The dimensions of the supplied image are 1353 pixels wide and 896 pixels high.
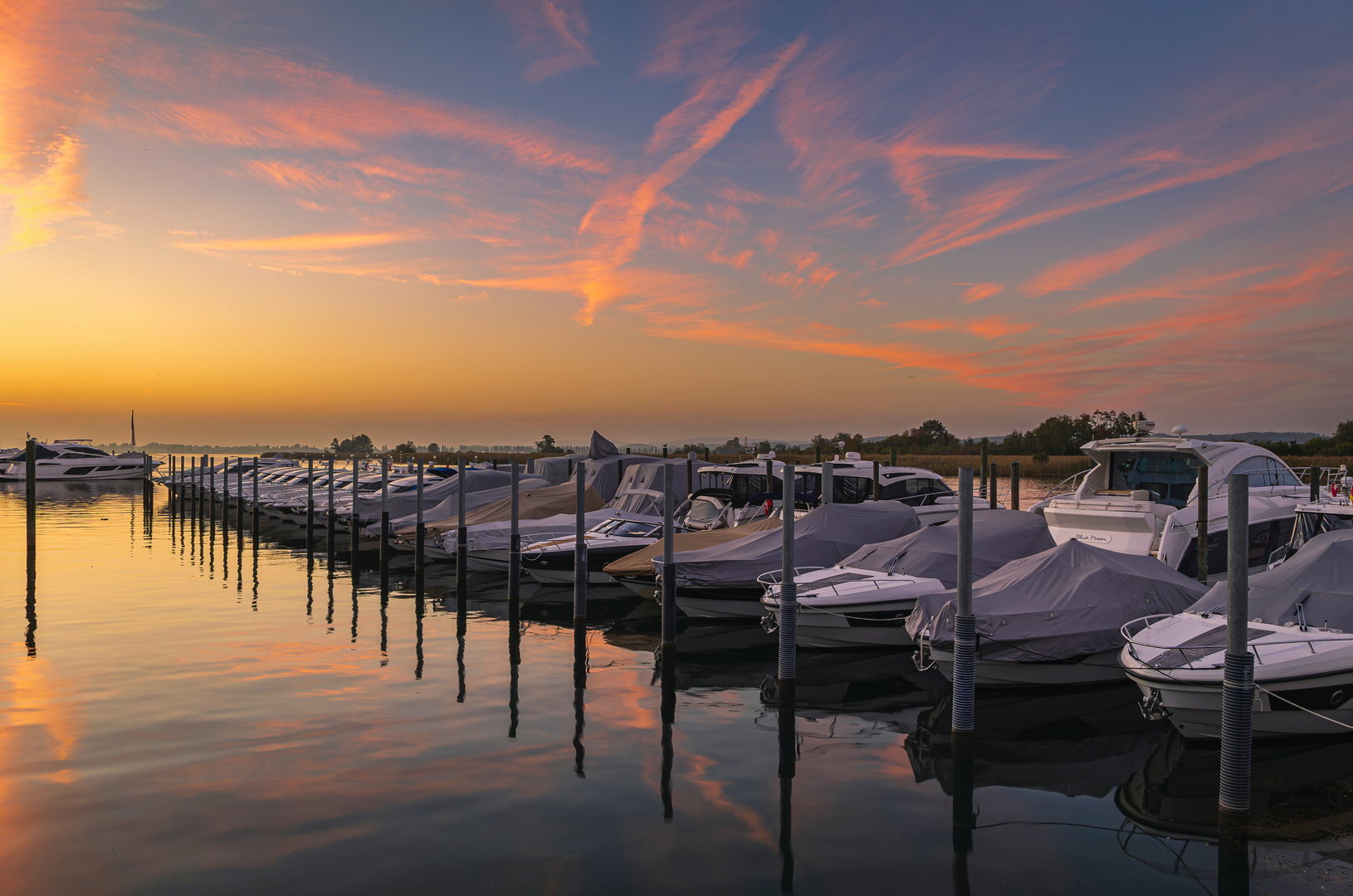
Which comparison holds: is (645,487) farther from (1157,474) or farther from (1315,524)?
(1315,524)

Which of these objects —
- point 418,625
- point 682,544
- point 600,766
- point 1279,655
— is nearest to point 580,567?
point 682,544

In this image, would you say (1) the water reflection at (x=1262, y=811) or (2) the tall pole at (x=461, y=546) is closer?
(1) the water reflection at (x=1262, y=811)

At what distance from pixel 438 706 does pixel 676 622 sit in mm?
7763

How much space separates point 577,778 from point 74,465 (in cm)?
10197

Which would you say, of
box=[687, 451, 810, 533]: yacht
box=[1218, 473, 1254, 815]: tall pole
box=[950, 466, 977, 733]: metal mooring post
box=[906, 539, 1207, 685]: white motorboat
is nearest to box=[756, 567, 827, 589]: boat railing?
box=[906, 539, 1207, 685]: white motorboat

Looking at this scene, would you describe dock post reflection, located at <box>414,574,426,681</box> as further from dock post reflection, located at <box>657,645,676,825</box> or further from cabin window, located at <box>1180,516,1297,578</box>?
cabin window, located at <box>1180,516,1297,578</box>

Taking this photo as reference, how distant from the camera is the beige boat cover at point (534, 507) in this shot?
3017cm

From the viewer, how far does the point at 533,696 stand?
14.3 meters

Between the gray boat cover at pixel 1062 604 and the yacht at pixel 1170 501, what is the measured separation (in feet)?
9.37

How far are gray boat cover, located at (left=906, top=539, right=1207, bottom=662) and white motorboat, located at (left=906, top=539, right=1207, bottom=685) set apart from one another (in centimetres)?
1

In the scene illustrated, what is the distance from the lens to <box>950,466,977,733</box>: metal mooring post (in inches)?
446

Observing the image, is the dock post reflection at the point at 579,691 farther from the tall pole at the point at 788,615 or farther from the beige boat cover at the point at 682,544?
the tall pole at the point at 788,615

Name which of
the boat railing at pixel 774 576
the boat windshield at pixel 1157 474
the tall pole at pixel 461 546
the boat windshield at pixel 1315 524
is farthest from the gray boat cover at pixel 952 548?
the tall pole at pixel 461 546

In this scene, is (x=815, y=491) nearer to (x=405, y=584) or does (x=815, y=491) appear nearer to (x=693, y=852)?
(x=405, y=584)
